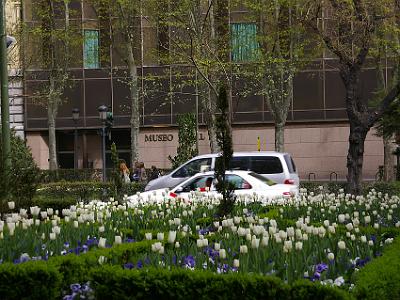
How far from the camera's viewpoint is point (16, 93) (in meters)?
41.7

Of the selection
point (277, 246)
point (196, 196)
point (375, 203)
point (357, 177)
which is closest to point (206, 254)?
point (277, 246)

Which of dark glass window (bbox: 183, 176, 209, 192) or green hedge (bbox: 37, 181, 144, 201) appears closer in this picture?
dark glass window (bbox: 183, 176, 209, 192)

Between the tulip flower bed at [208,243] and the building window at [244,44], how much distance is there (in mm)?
20973

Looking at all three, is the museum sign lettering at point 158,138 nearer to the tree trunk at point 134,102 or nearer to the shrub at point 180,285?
the tree trunk at point 134,102

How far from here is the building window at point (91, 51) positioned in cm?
3938

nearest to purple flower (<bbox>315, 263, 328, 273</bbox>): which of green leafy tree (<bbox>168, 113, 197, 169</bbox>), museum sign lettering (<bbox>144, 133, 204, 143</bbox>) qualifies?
green leafy tree (<bbox>168, 113, 197, 169</bbox>)

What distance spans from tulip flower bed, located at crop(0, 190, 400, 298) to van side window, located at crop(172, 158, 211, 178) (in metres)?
9.99

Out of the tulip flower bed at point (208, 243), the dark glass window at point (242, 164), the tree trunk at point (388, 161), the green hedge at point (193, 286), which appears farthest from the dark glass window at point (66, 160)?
the green hedge at point (193, 286)

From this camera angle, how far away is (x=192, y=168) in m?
21.5

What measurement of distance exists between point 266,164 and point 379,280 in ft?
50.0

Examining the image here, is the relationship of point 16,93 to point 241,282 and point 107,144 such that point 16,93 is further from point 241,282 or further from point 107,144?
point 241,282

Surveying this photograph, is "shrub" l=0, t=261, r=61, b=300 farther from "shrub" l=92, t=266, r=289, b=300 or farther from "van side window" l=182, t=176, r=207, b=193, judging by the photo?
"van side window" l=182, t=176, r=207, b=193

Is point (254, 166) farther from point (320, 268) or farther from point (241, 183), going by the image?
point (320, 268)

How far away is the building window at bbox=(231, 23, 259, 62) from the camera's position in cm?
3155
